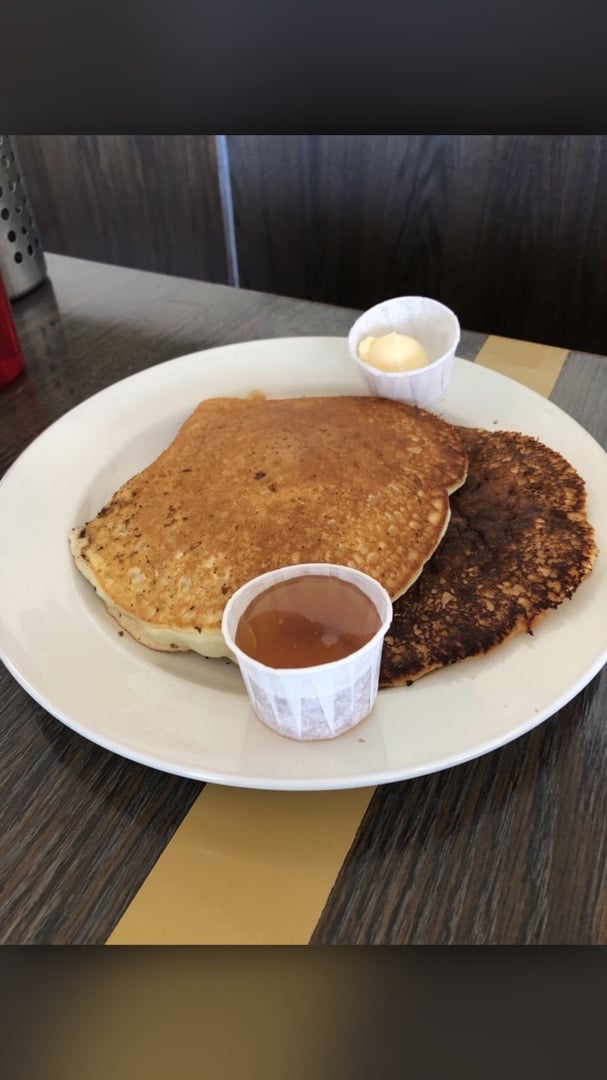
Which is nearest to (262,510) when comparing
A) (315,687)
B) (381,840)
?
(315,687)

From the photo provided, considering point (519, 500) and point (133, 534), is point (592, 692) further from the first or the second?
point (133, 534)

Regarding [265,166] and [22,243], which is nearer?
[22,243]

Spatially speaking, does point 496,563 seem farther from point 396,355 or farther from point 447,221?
point 447,221

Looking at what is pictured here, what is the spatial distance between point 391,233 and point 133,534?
187 cm

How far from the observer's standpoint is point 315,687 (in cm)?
75

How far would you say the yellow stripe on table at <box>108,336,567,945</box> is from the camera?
726 mm

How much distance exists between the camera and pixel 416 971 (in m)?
0.71

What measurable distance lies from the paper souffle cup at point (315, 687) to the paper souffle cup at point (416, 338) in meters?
0.53

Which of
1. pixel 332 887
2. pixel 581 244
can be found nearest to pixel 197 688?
pixel 332 887

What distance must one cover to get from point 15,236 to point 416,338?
1080 mm

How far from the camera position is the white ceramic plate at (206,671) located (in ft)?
2.53

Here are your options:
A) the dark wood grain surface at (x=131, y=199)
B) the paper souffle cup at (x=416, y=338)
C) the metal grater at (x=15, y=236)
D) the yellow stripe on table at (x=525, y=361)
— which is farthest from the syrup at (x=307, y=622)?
the dark wood grain surface at (x=131, y=199)

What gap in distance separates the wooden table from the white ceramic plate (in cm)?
8

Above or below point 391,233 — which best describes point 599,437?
above
